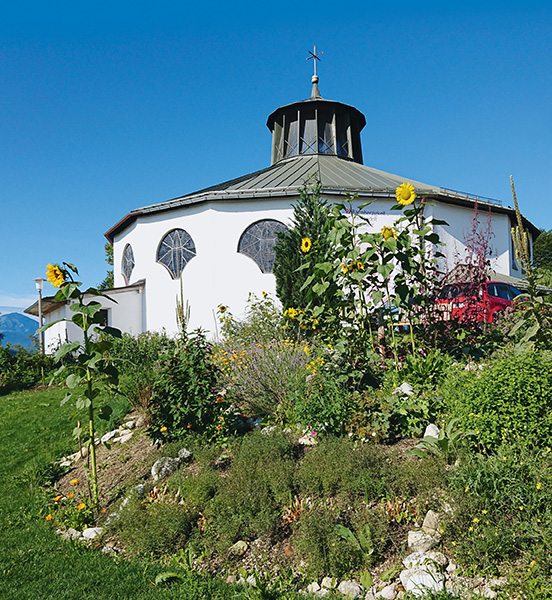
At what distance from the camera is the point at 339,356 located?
16.6ft

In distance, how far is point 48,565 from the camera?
353 cm

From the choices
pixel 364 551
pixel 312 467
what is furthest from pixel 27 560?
pixel 364 551

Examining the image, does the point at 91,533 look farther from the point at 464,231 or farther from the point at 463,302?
the point at 464,231

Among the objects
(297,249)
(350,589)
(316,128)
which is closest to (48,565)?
(350,589)

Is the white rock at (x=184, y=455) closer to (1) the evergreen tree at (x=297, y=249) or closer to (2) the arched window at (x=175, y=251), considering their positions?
(1) the evergreen tree at (x=297, y=249)

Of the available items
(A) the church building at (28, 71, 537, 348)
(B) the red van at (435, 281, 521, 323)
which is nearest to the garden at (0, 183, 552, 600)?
(B) the red van at (435, 281, 521, 323)

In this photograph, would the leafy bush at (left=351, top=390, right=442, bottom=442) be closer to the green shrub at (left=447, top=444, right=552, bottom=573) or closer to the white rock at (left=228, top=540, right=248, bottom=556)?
the green shrub at (left=447, top=444, right=552, bottom=573)

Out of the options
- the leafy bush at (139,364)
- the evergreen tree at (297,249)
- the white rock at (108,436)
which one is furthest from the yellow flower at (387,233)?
the evergreen tree at (297,249)

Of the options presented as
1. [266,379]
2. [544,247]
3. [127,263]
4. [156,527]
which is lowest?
[156,527]

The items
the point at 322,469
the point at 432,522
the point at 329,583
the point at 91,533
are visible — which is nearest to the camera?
the point at 329,583

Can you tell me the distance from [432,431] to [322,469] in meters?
1.10

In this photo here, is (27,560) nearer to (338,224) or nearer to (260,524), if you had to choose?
(260,524)

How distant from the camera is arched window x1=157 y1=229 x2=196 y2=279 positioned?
605 inches

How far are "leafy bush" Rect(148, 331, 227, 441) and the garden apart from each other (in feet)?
0.07
